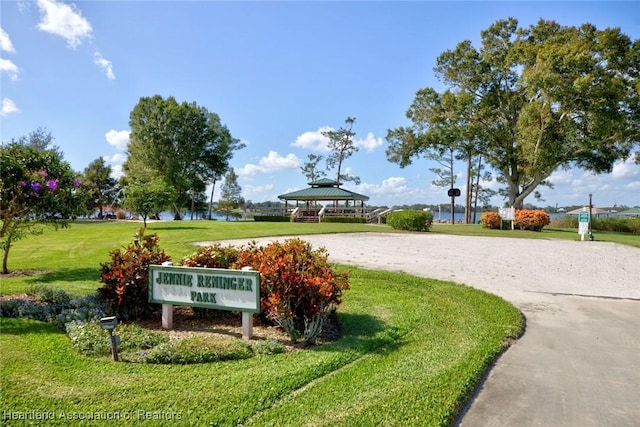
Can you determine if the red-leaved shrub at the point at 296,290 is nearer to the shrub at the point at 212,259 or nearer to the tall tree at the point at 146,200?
the shrub at the point at 212,259

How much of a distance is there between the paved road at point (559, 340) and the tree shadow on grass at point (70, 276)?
5077 mm

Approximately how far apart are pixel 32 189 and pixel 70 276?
5.70 ft

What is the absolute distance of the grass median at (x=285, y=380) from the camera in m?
2.51

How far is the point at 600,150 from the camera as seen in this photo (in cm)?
2564

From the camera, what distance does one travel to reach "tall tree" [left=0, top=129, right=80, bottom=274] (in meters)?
5.82

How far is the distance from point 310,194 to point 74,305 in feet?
98.8

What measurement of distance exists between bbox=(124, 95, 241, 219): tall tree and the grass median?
3569 centimetres

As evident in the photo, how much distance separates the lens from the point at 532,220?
22984 millimetres

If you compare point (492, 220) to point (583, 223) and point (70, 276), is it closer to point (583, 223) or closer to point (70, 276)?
point (583, 223)

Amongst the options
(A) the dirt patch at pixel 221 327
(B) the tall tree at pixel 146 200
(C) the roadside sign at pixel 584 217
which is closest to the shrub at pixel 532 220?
(C) the roadside sign at pixel 584 217

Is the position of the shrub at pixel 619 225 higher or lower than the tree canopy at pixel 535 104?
lower

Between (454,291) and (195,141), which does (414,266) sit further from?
(195,141)

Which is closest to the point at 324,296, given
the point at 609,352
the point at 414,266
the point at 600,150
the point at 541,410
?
the point at 541,410

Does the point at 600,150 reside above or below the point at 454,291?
above
